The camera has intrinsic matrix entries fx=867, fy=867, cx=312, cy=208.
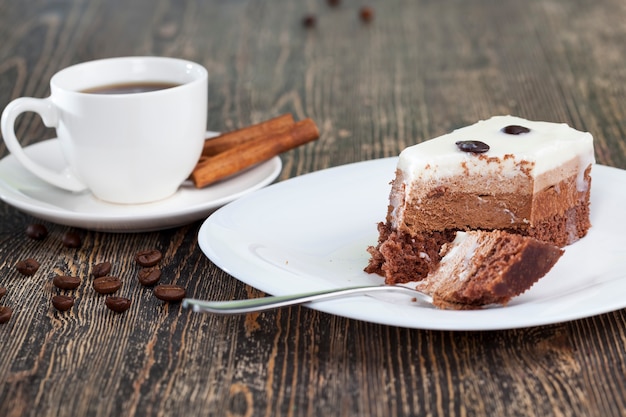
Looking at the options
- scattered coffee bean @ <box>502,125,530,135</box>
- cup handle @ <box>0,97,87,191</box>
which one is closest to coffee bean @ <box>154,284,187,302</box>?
cup handle @ <box>0,97,87,191</box>

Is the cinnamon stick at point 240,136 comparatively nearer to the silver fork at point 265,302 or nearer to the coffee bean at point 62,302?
the coffee bean at point 62,302

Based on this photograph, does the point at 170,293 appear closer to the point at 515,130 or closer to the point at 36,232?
the point at 36,232

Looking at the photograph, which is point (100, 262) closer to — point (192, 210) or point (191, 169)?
point (192, 210)

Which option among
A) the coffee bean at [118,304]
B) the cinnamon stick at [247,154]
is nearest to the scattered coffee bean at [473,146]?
the cinnamon stick at [247,154]

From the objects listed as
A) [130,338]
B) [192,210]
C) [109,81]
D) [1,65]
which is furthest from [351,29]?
[130,338]

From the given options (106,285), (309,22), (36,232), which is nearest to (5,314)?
(106,285)

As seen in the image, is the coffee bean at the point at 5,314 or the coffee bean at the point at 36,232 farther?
the coffee bean at the point at 36,232
